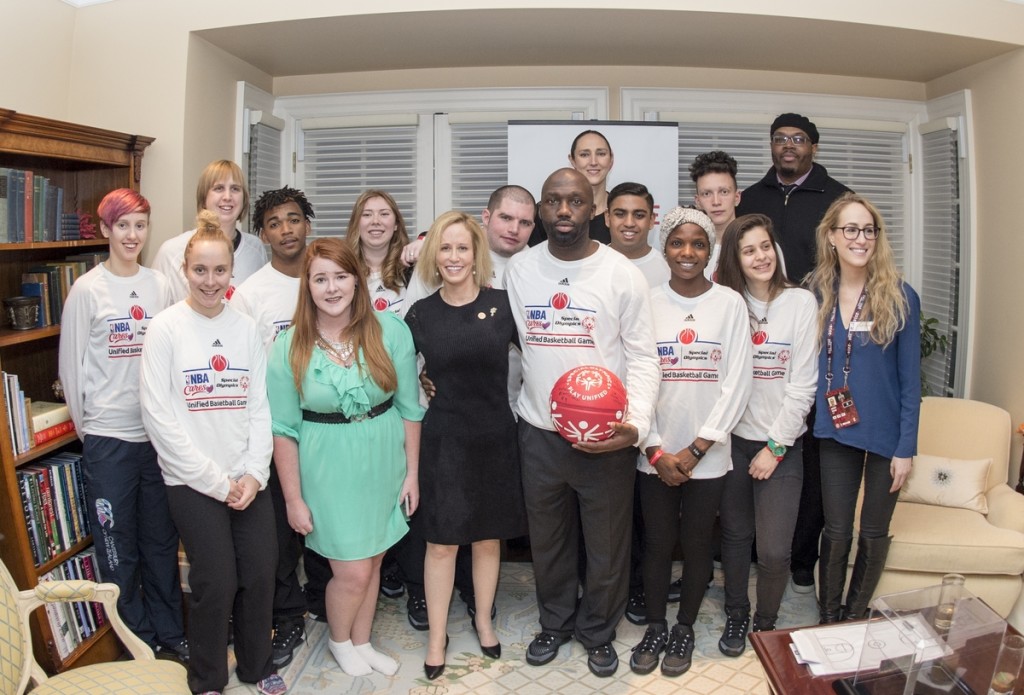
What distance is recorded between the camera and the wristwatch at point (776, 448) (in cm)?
262

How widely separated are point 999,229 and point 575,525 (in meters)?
3.10

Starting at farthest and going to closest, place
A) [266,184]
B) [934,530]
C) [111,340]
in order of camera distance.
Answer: [266,184] < [934,530] < [111,340]

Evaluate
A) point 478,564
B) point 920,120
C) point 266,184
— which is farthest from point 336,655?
point 920,120

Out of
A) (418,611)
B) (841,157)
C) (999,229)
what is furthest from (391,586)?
(999,229)

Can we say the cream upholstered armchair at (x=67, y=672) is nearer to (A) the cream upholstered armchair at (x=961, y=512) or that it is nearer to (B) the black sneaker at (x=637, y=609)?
(B) the black sneaker at (x=637, y=609)

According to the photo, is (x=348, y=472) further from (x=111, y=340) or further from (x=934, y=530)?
(x=934, y=530)

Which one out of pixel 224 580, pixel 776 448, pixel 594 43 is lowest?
pixel 224 580

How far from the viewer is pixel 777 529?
269 centimetres

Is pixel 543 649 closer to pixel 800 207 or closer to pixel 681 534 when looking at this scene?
pixel 681 534

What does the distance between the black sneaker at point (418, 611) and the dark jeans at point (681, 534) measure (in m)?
0.89

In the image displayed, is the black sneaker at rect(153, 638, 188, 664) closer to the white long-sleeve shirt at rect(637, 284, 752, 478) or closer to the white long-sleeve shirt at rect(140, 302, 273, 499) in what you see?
the white long-sleeve shirt at rect(140, 302, 273, 499)

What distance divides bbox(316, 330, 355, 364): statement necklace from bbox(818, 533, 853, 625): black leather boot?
6.19 feet

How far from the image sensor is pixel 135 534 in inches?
105

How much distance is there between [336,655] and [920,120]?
4.47 metres
